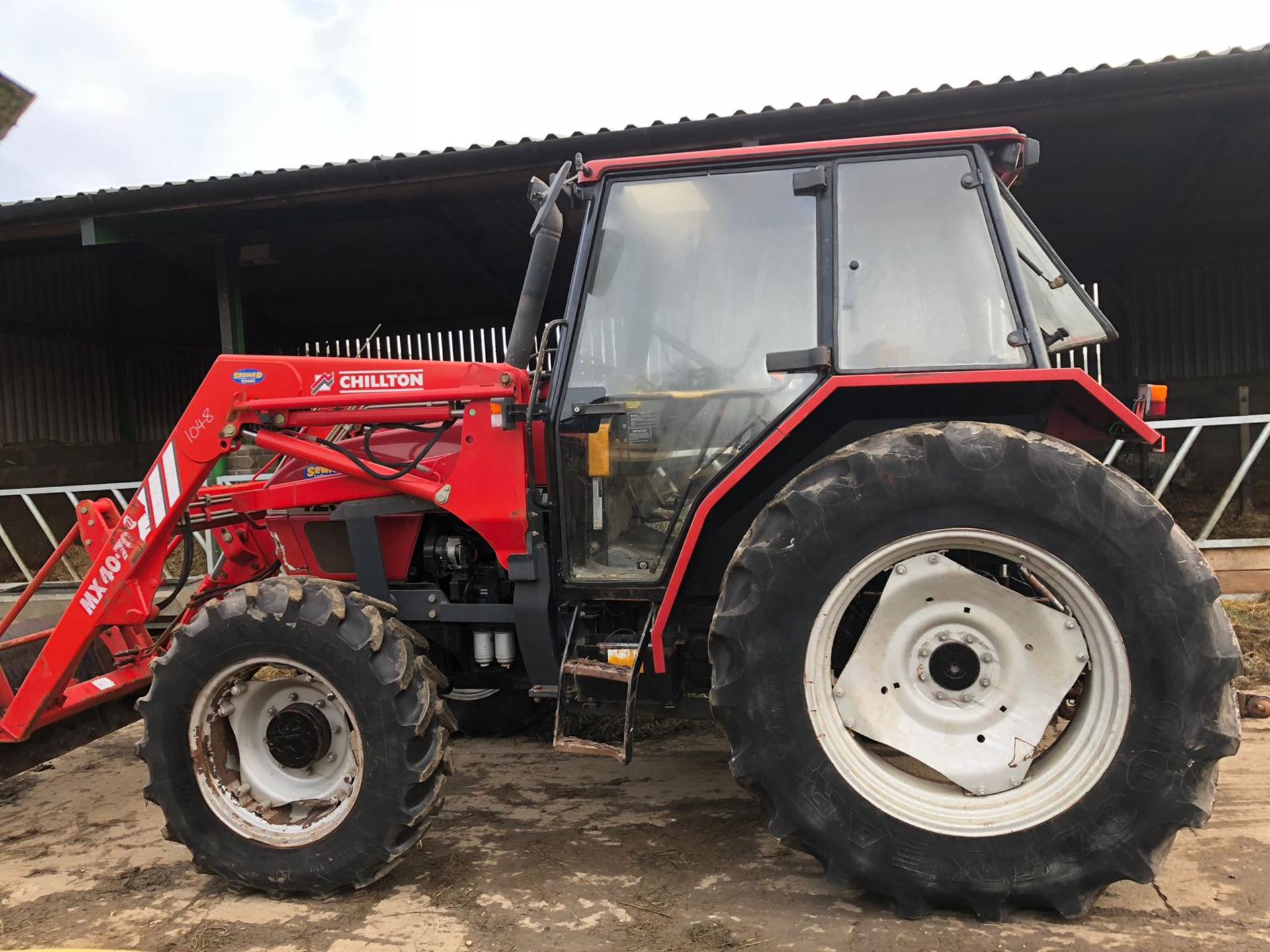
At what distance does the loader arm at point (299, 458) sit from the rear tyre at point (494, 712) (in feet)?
4.68

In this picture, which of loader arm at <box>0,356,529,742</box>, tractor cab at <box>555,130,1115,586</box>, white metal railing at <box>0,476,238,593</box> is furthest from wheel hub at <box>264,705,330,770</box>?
white metal railing at <box>0,476,238,593</box>

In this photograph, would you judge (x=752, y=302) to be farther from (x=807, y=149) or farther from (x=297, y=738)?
(x=297, y=738)

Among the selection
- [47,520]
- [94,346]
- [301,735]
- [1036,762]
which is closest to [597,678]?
[301,735]

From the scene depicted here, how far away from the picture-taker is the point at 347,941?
7.27 feet

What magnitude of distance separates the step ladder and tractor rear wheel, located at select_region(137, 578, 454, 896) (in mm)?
370

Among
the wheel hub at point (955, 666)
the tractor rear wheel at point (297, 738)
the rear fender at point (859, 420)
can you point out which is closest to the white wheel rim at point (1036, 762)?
the wheel hub at point (955, 666)

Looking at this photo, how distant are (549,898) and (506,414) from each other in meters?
1.52

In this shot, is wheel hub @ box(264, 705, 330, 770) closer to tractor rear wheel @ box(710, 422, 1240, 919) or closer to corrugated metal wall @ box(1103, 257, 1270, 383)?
tractor rear wheel @ box(710, 422, 1240, 919)

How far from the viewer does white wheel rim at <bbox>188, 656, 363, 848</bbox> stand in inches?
97.7

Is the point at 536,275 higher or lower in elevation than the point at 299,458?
higher

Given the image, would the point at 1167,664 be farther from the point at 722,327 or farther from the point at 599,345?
the point at 599,345

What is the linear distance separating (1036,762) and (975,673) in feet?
0.95

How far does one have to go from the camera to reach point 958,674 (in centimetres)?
229

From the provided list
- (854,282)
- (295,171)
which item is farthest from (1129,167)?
(295,171)
